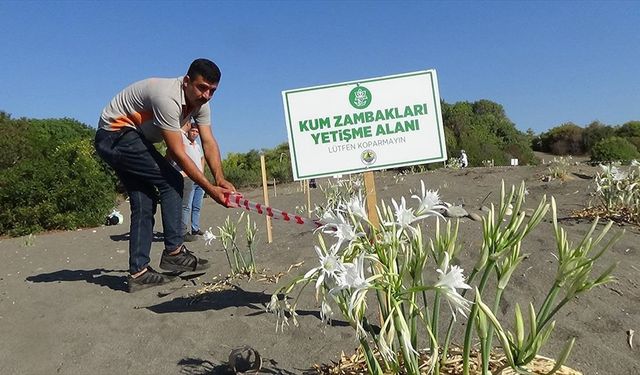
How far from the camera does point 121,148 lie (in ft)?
11.9

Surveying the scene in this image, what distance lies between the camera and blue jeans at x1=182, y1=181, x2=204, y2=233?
6.41m

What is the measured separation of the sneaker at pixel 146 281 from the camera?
370 cm

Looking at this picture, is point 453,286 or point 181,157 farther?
point 181,157

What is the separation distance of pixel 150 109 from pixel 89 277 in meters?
1.70

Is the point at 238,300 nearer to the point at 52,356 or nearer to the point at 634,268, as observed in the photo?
the point at 52,356

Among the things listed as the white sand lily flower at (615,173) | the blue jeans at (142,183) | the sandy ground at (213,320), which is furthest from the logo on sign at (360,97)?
the white sand lily flower at (615,173)

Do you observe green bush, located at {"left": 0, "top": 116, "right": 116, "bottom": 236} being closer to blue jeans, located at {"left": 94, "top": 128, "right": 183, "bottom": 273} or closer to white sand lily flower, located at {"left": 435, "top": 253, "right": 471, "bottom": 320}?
blue jeans, located at {"left": 94, "top": 128, "right": 183, "bottom": 273}

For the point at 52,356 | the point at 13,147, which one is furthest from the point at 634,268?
the point at 13,147

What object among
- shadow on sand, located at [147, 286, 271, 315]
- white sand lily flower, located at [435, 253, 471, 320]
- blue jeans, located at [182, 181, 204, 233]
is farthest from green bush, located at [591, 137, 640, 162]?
white sand lily flower, located at [435, 253, 471, 320]

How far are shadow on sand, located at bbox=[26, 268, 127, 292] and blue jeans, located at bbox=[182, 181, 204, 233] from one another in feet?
5.18

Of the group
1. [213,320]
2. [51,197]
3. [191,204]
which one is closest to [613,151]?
[191,204]

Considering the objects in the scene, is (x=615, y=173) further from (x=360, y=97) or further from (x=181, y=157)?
(x=181, y=157)

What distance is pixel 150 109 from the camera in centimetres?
364

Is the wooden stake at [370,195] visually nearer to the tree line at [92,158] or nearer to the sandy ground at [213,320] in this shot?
the sandy ground at [213,320]
